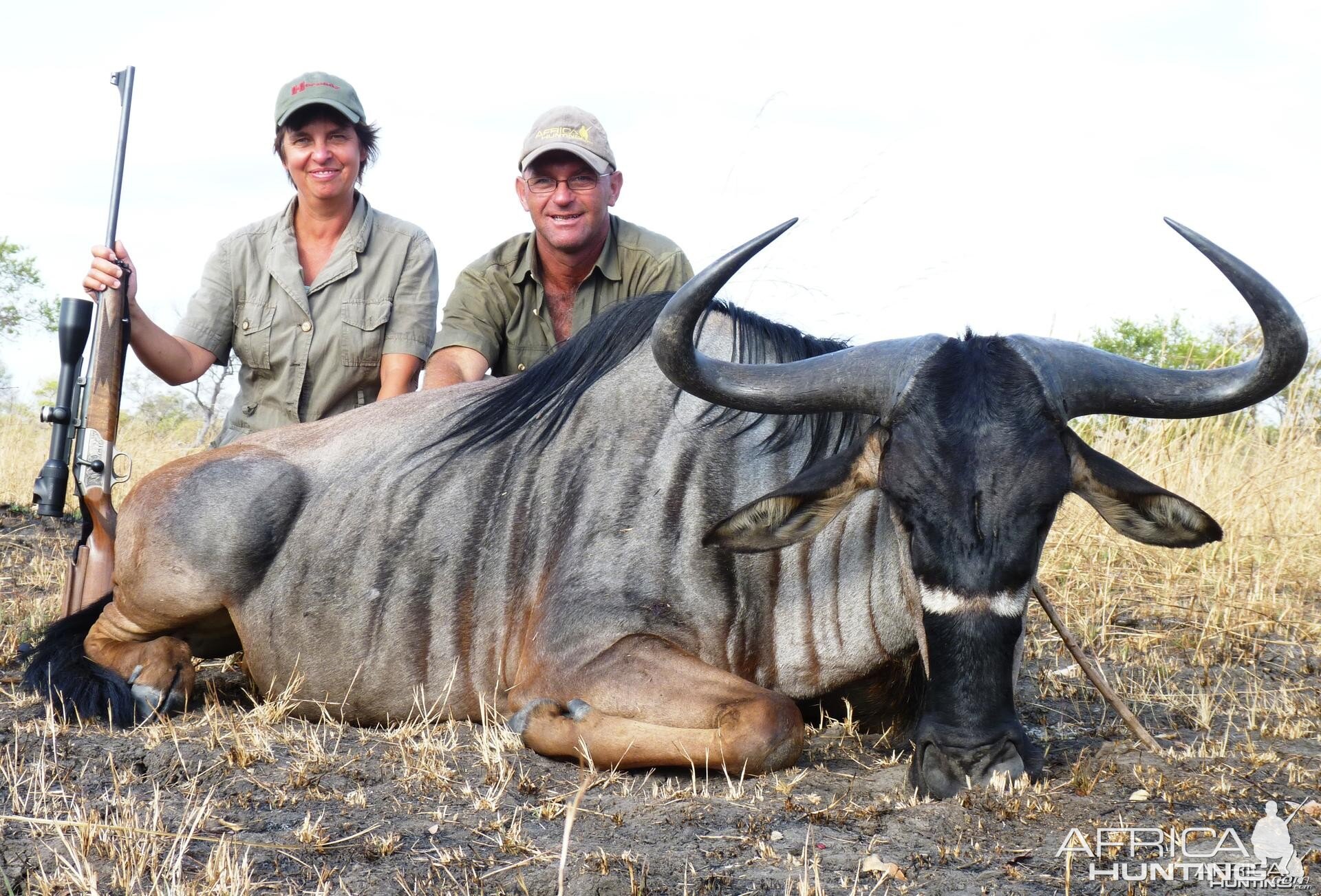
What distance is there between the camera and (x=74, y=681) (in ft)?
14.7

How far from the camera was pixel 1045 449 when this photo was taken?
138 inches

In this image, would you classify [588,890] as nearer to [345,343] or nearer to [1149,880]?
[1149,880]

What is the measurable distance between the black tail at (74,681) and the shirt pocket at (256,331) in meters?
2.27

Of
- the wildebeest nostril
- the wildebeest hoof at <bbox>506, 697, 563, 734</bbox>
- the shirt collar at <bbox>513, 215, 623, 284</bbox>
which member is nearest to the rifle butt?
the wildebeest hoof at <bbox>506, 697, 563, 734</bbox>

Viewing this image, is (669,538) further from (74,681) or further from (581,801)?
(74,681)

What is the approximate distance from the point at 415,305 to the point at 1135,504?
14.7 ft

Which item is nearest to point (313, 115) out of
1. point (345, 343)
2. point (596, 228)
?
point (345, 343)

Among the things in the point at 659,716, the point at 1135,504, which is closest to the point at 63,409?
the point at 659,716

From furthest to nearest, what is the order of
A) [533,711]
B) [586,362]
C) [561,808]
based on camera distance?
1. [586,362]
2. [533,711]
3. [561,808]

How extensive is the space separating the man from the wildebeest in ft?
5.06

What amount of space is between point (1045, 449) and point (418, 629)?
238 cm

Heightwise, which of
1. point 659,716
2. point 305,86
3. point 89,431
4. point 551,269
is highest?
point 305,86

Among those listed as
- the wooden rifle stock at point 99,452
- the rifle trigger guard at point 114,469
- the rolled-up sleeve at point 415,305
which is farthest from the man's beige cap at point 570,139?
the rifle trigger guard at point 114,469

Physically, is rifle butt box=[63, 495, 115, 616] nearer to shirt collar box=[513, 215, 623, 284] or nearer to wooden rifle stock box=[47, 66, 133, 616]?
wooden rifle stock box=[47, 66, 133, 616]
